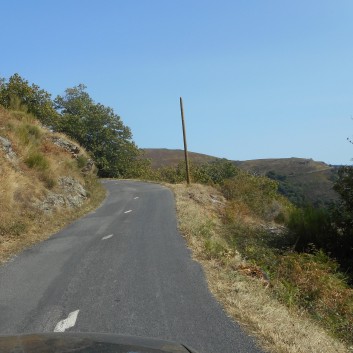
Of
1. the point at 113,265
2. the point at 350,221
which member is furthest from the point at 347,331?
the point at 350,221

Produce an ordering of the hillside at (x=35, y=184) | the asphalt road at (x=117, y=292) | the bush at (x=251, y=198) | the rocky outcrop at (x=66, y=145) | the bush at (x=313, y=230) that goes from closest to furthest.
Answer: the asphalt road at (x=117, y=292) < the hillside at (x=35, y=184) < the bush at (x=313, y=230) < the rocky outcrop at (x=66, y=145) < the bush at (x=251, y=198)

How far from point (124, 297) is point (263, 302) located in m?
2.21

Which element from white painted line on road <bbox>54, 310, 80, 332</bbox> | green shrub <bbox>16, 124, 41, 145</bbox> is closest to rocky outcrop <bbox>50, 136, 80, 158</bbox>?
green shrub <bbox>16, 124, 41, 145</bbox>

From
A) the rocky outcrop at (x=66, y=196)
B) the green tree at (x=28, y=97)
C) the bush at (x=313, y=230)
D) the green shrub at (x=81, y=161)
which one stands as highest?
the green tree at (x=28, y=97)

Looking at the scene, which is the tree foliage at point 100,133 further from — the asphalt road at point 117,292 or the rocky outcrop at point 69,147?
the asphalt road at point 117,292

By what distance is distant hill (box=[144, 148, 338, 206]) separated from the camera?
8714 cm

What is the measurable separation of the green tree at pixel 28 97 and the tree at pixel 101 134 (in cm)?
1541

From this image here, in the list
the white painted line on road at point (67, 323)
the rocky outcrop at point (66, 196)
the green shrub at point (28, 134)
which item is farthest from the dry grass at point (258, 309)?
the green shrub at point (28, 134)

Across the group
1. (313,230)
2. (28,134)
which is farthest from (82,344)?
(28,134)

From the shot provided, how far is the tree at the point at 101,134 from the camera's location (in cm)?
5412

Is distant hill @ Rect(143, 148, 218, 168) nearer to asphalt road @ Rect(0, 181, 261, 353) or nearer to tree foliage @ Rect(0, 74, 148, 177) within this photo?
tree foliage @ Rect(0, 74, 148, 177)

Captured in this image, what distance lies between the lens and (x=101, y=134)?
5616cm

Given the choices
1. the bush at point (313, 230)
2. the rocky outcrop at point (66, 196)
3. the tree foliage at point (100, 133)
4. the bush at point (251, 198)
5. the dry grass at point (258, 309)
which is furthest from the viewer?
the tree foliage at point (100, 133)

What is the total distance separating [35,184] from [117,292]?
11527 millimetres
